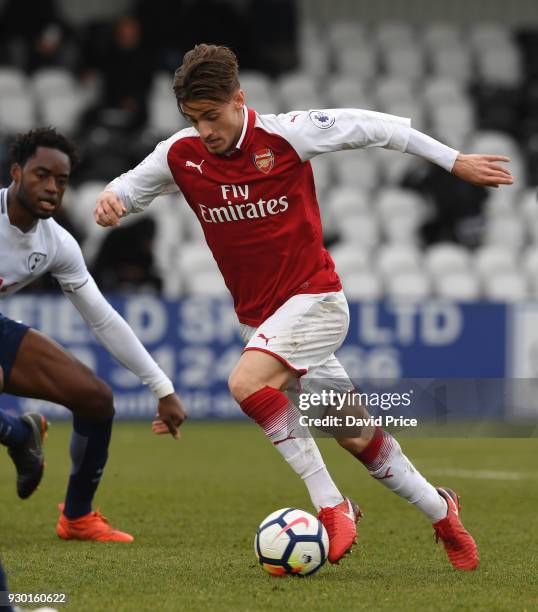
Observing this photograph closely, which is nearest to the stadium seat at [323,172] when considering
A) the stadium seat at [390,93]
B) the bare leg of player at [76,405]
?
the stadium seat at [390,93]

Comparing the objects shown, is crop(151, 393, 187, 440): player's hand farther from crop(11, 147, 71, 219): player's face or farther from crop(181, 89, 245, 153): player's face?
crop(181, 89, 245, 153): player's face

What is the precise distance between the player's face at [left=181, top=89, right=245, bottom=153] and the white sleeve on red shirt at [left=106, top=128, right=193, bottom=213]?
27cm

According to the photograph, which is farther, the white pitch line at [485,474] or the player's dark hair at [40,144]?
the white pitch line at [485,474]

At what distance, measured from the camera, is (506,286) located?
14.8 m

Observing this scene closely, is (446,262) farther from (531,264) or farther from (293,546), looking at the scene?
(293,546)

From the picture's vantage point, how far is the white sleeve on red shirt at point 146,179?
216 inches

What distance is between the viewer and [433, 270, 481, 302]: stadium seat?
14.5m

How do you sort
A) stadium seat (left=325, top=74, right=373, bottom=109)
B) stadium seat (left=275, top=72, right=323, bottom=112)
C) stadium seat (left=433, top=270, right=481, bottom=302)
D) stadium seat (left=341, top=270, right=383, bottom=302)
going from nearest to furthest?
stadium seat (left=341, top=270, right=383, bottom=302) → stadium seat (left=433, top=270, right=481, bottom=302) → stadium seat (left=275, top=72, right=323, bottom=112) → stadium seat (left=325, top=74, right=373, bottom=109)

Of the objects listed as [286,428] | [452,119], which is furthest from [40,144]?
[452,119]

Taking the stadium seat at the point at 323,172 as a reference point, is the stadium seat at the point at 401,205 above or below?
below

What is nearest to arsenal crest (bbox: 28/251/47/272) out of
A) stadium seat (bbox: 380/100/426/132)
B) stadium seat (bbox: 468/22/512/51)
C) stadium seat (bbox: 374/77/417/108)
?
stadium seat (bbox: 380/100/426/132)

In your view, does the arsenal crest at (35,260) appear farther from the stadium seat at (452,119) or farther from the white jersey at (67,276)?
the stadium seat at (452,119)

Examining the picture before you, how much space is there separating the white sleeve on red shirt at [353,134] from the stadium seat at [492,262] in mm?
9827

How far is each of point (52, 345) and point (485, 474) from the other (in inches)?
171
